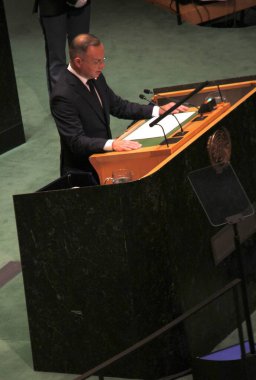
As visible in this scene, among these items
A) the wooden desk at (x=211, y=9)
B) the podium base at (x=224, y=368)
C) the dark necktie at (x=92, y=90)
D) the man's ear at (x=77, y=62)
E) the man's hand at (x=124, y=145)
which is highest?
the man's ear at (x=77, y=62)

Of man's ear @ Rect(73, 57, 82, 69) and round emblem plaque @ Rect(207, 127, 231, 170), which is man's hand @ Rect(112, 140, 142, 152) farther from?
man's ear @ Rect(73, 57, 82, 69)

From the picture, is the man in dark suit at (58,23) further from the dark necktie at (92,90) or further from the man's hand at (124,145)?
the man's hand at (124,145)

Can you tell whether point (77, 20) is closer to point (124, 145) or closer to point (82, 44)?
point (82, 44)

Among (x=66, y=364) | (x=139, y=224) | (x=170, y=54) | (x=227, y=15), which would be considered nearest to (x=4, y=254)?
(x=66, y=364)

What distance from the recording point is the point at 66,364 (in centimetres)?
571

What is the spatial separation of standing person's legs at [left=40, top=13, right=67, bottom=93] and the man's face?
2441 mm

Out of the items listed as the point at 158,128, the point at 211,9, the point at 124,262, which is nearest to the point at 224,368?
the point at 124,262

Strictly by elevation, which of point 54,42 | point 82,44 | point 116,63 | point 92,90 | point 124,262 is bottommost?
point 116,63

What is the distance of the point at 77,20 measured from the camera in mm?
8625

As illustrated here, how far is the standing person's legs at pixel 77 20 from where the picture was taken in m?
8.59

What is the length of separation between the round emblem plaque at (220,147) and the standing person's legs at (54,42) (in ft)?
9.66

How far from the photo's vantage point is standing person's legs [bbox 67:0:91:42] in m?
8.59

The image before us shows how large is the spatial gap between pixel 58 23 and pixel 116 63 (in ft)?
6.13

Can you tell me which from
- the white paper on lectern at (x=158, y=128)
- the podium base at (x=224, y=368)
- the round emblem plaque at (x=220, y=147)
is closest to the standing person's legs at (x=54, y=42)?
the white paper on lectern at (x=158, y=128)
